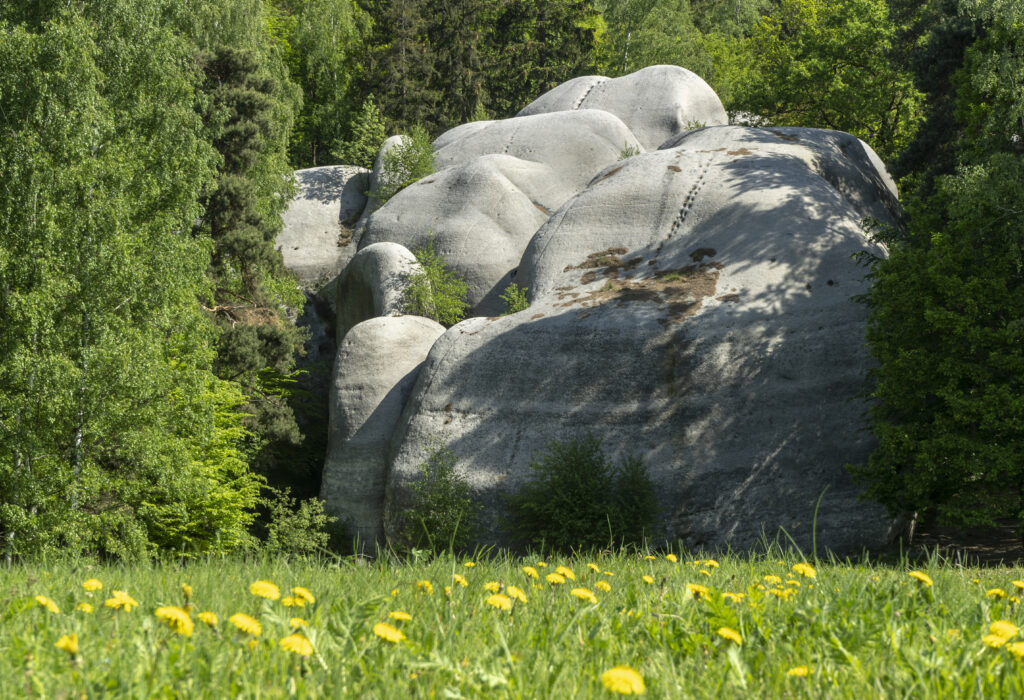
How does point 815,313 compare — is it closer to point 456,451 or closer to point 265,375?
point 456,451

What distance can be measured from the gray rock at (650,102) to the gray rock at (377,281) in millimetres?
12633

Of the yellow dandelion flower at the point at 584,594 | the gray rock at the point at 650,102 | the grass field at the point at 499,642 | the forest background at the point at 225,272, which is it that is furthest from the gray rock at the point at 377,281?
the yellow dandelion flower at the point at 584,594

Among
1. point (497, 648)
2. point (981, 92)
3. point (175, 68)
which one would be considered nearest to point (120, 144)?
point (175, 68)

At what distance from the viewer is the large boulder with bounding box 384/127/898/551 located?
46.4ft

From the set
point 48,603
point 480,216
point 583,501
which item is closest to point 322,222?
point 480,216

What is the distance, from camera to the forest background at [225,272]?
1181cm

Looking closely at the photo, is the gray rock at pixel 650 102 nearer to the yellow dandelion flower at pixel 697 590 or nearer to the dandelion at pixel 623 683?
the yellow dandelion flower at pixel 697 590

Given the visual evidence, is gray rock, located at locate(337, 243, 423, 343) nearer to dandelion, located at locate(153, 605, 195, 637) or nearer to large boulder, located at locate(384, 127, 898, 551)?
large boulder, located at locate(384, 127, 898, 551)

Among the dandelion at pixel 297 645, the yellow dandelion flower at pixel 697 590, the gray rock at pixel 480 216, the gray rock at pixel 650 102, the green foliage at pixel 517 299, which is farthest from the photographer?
the gray rock at pixel 650 102

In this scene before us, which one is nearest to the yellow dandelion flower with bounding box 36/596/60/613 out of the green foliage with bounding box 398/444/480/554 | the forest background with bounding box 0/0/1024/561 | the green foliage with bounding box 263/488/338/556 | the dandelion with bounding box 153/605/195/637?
the dandelion with bounding box 153/605/195/637

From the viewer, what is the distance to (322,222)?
33906 mm

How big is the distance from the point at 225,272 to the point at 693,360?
50.6 ft

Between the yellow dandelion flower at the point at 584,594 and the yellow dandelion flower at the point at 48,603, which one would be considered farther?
the yellow dandelion flower at the point at 584,594

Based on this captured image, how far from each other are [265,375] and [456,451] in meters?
11.1
